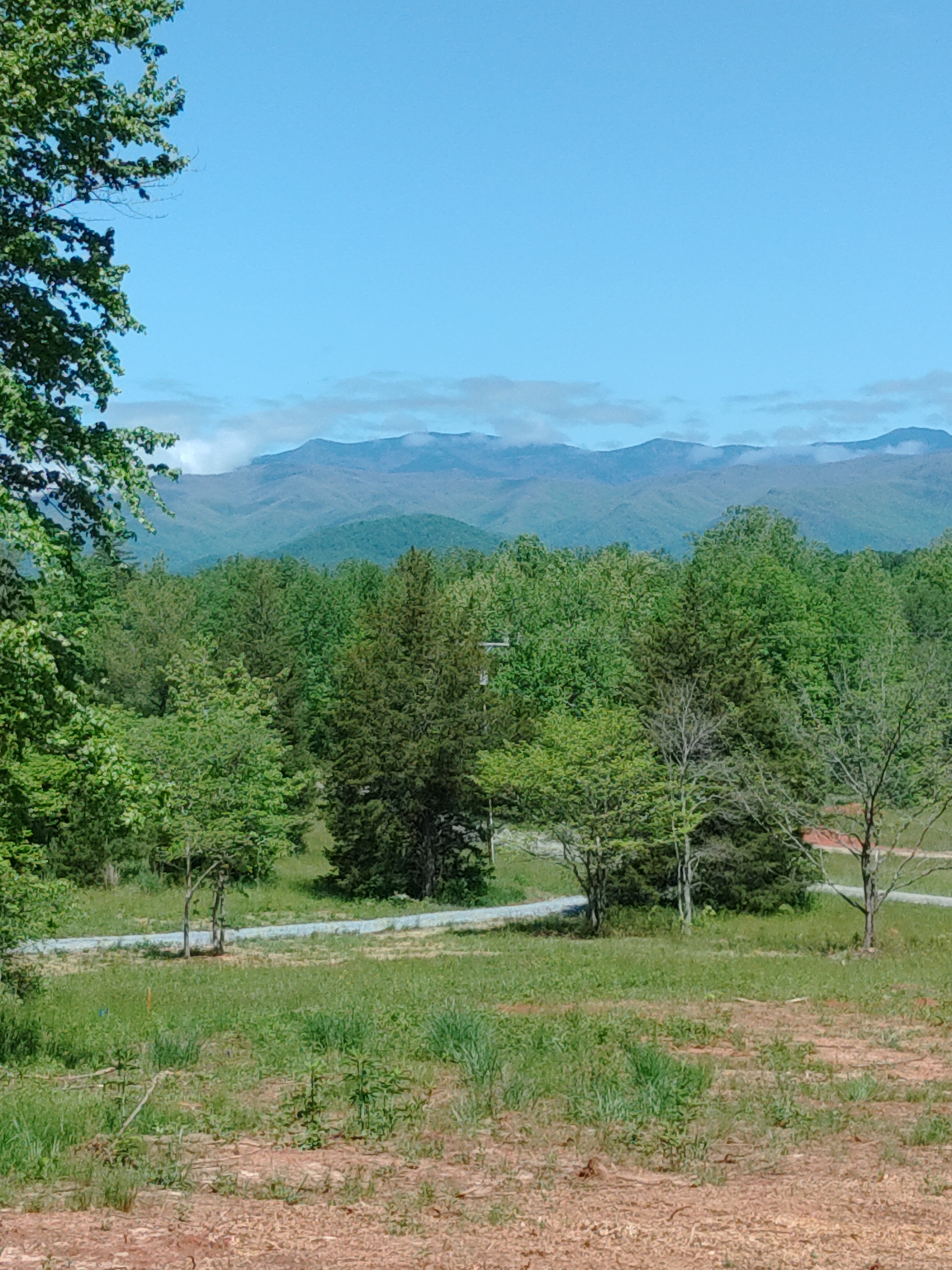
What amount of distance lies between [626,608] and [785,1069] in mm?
58741

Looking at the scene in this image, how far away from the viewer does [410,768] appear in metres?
46.4

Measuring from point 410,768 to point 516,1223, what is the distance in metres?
40.3

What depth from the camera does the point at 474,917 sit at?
39.3m

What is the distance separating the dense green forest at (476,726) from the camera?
1655 centimetres

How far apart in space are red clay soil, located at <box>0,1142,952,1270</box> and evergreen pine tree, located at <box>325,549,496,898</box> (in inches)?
1476

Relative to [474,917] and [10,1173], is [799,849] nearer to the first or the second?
[474,917]

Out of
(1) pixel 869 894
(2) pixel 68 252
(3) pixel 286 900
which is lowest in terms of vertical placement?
(3) pixel 286 900

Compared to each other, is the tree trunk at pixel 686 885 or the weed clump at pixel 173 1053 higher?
the weed clump at pixel 173 1053

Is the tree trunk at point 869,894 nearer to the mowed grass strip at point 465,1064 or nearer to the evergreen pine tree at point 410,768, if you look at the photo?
the mowed grass strip at point 465,1064

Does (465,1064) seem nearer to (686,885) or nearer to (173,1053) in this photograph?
(173,1053)

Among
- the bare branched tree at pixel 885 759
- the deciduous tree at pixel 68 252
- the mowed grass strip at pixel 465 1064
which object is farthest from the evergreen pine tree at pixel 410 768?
the deciduous tree at pixel 68 252

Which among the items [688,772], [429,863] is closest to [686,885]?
[688,772]

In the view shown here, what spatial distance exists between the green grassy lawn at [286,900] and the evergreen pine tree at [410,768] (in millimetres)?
1694

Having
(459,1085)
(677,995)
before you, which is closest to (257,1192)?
(459,1085)
